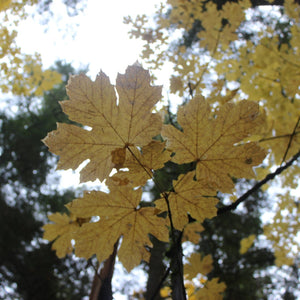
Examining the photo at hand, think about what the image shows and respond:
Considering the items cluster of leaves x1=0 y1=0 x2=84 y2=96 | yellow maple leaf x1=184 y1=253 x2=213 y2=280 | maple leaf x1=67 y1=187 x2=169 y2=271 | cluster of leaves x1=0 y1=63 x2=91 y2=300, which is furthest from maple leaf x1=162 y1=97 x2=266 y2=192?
cluster of leaves x1=0 y1=63 x2=91 y2=300

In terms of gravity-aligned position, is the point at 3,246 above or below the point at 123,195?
above

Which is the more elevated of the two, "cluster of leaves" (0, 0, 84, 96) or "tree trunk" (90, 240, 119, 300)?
"cluster of leaves" (0, 0, 84, 96)

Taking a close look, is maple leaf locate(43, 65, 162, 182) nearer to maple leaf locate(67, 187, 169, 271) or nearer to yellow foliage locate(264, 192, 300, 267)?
maple leaf locate(67, 187, 169, 271)

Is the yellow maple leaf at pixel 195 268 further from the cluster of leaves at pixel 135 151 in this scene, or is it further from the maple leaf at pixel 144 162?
the maple leaf at pixel 144 162

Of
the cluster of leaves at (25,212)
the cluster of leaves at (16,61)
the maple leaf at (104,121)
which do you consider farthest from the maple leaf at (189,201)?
the cluster of leaves at (25,212)

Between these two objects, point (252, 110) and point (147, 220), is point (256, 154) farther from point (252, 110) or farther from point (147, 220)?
point (147, 220)

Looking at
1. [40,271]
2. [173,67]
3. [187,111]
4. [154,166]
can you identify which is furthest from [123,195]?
[40,271]
